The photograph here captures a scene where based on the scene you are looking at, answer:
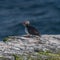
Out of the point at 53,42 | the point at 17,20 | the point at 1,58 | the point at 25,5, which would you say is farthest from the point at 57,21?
the point at 1,58

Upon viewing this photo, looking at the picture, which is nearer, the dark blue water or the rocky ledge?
the rocky ledge

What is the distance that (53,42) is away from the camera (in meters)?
14.0

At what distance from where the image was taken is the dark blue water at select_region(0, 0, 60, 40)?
24.5 m

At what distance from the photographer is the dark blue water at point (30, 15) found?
80.5 feet

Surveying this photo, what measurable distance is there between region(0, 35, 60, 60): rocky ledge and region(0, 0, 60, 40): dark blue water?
866 cm

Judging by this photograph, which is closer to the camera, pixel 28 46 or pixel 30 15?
pixel 28 46

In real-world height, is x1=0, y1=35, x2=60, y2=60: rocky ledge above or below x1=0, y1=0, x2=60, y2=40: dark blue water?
below

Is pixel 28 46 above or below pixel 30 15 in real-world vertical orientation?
below

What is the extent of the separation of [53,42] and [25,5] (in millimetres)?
16269

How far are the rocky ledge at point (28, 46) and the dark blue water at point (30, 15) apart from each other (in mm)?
8657

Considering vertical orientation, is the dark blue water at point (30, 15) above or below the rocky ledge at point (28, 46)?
above

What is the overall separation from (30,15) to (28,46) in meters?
14.2

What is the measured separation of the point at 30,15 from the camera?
27594 millimetres

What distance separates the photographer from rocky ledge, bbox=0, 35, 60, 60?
1273 cm
